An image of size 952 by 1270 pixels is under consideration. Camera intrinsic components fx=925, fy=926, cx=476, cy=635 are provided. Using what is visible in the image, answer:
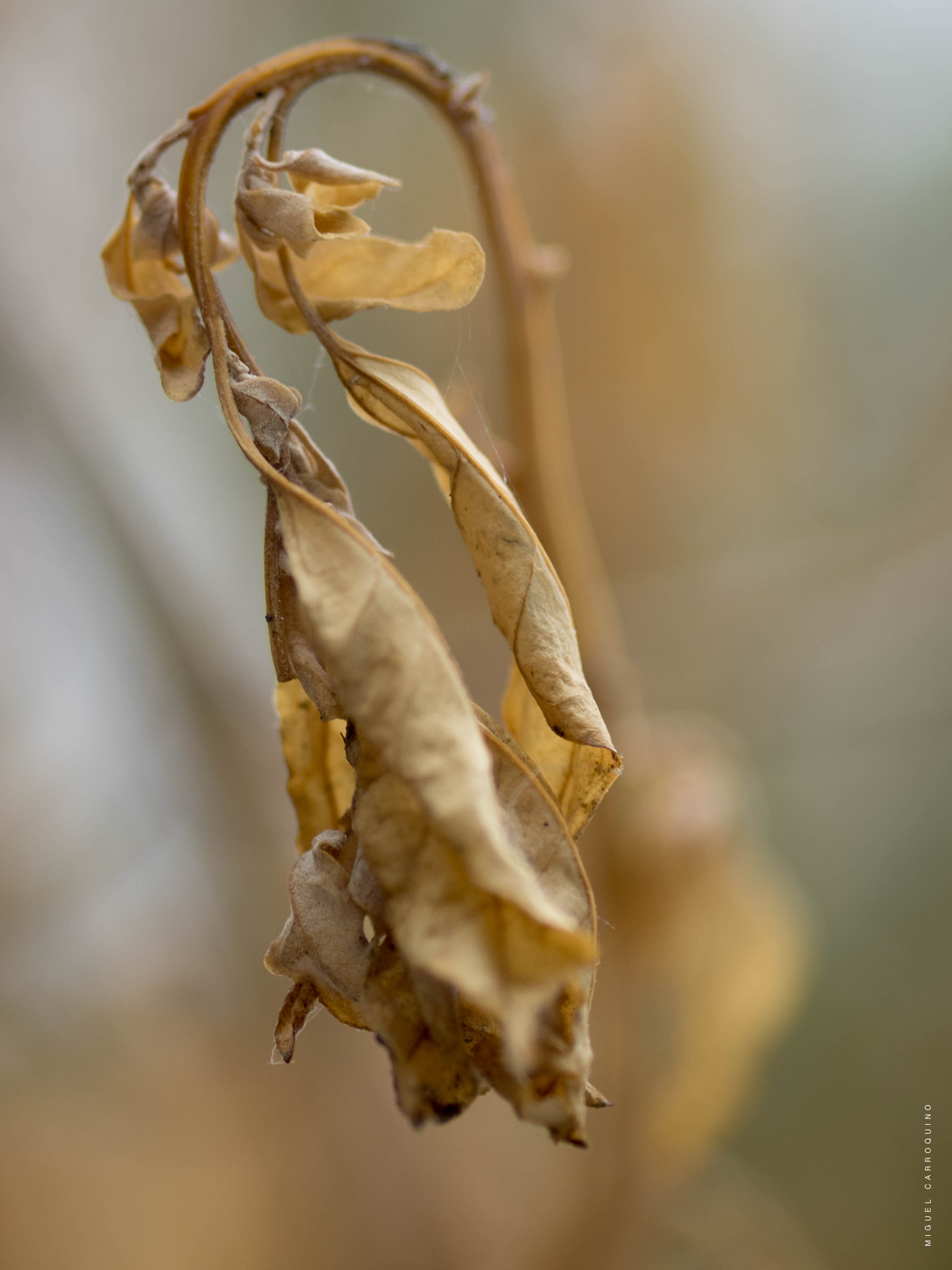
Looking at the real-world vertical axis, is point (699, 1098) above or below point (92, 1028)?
below

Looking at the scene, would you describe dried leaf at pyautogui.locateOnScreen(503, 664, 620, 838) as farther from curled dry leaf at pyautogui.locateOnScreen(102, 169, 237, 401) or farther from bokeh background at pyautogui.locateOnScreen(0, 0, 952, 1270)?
bokeh background at pyautogui.locateOnScreen(0, 0, 952, 1270)

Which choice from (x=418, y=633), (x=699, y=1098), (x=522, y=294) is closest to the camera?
(x=418, y=633)

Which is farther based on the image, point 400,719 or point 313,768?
point 313,768

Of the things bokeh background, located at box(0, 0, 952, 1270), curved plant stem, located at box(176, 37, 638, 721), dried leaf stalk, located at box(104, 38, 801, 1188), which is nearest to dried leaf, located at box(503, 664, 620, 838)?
dried leaf stalk, located at box(104, 38, 801, 1188)

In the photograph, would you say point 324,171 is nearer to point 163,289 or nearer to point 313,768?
point 163,289

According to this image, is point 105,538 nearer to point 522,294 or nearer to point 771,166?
point 522,294

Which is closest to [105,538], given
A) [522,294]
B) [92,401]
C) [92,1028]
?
[92,401]

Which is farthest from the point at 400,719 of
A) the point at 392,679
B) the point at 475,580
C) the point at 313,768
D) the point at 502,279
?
the point at 475,580
